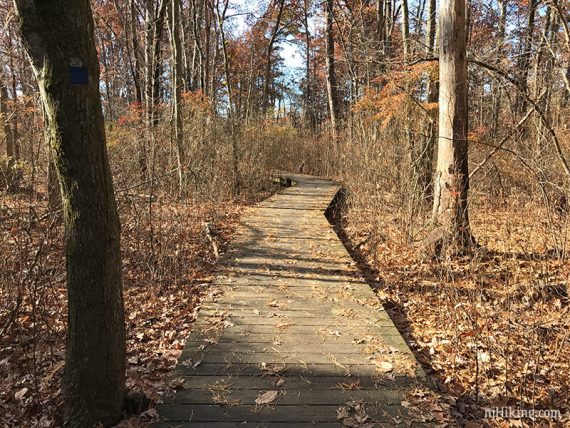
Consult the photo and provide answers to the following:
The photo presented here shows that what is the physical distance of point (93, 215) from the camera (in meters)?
2.19

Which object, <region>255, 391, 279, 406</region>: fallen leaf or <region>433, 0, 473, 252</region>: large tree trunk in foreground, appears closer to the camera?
<region>255, 391, 279, 406</region>: fallen leaf

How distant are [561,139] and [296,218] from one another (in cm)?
548

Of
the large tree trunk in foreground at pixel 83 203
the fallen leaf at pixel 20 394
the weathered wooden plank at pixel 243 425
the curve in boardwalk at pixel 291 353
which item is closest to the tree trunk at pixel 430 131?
the curve in boardwalk at pixel 291 353

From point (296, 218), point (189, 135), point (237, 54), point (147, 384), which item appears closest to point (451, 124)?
point (296, 218)

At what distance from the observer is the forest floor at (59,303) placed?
2904mm

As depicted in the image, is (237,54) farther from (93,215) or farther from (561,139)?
(93,215)

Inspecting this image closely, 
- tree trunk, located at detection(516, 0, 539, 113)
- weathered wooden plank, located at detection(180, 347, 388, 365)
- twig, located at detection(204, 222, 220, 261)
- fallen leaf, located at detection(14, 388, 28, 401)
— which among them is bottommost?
fallen leaf, located at detection(14, 388, 28, 401)

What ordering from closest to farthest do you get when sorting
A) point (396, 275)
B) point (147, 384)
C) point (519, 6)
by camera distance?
point (147, 384) → point (396, 275) → point (519, 6)

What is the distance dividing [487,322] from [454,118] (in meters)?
3.05

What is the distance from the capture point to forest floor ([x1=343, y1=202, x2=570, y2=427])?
2959 millimetres

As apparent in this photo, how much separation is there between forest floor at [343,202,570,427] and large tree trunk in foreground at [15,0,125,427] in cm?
231

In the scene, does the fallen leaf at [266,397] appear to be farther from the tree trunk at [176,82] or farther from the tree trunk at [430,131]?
the tree trunk at [176,82]

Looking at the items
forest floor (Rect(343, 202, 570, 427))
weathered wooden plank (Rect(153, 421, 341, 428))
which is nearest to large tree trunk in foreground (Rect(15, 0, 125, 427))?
weathered wooden plank (Rect(153, 421, 341, 428))

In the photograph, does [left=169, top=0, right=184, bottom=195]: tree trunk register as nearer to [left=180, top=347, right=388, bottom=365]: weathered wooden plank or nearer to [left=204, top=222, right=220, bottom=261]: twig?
[left=204, top=222, right=220, bottom=261]: twig
